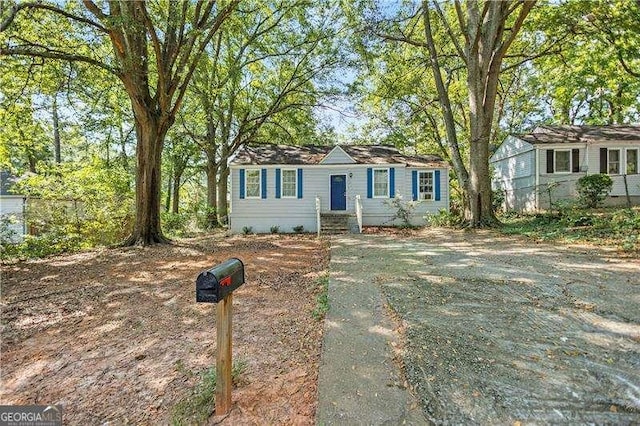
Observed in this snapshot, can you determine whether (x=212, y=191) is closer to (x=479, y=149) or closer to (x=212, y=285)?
(x=479, y=149)

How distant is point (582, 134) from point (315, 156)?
519 inches

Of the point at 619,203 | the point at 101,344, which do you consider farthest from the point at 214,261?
the point at 619,203

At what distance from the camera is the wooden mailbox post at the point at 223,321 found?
1.97 m

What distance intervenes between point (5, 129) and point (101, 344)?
12.4m

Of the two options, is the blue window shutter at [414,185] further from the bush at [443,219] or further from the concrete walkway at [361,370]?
the concrete walkway at [361,370]

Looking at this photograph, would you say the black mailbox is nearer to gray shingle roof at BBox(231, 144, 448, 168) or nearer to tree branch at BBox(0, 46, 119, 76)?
tree branch at BBox(0, 46, 119, 76)

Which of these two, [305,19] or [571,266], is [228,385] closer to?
[571,266]

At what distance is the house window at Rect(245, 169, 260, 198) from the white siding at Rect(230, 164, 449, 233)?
27 centimetres

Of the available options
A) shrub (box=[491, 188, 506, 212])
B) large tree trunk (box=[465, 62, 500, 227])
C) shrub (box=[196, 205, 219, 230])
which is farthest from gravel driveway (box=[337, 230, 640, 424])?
shrub (box=[491, 188, 506, 212])

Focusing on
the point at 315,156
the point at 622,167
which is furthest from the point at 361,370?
the point at 622,167

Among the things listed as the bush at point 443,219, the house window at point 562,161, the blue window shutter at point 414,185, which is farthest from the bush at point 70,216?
the house window at point 562,161

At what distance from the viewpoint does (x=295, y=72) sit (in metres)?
16.7

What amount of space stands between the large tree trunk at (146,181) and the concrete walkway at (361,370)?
754 cm

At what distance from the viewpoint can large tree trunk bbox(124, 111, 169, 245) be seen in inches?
382
